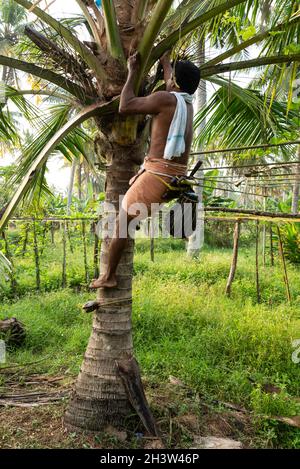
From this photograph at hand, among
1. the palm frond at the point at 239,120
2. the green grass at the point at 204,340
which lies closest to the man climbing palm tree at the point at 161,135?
the palm frond at the point at 239,120

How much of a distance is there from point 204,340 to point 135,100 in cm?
356

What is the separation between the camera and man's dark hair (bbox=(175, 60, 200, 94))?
132 inches

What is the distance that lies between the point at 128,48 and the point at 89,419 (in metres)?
3.00

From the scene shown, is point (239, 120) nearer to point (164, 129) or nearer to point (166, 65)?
point (166, 65)

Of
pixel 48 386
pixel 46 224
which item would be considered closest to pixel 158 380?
pixel 48 386

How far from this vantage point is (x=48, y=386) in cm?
484

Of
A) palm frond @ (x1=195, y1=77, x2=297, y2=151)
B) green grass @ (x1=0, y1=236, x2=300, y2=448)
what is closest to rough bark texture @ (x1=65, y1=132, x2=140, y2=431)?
green grass @ (x1=0, y1=236, x2=300, y2=448)

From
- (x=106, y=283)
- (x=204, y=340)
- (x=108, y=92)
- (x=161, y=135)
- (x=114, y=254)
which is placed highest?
(x=108, y=92)

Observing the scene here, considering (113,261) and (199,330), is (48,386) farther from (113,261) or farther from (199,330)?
(199,330)

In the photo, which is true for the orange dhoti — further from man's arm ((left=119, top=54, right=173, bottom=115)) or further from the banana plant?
the banana plant

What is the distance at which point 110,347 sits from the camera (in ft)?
12.8

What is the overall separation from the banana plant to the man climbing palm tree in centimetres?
28

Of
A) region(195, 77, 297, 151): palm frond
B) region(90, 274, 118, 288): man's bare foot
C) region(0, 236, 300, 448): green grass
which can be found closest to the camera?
region(90, 274, 118, 288): man's bare foot

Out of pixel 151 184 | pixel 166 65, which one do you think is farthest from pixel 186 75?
pixel 151 184
